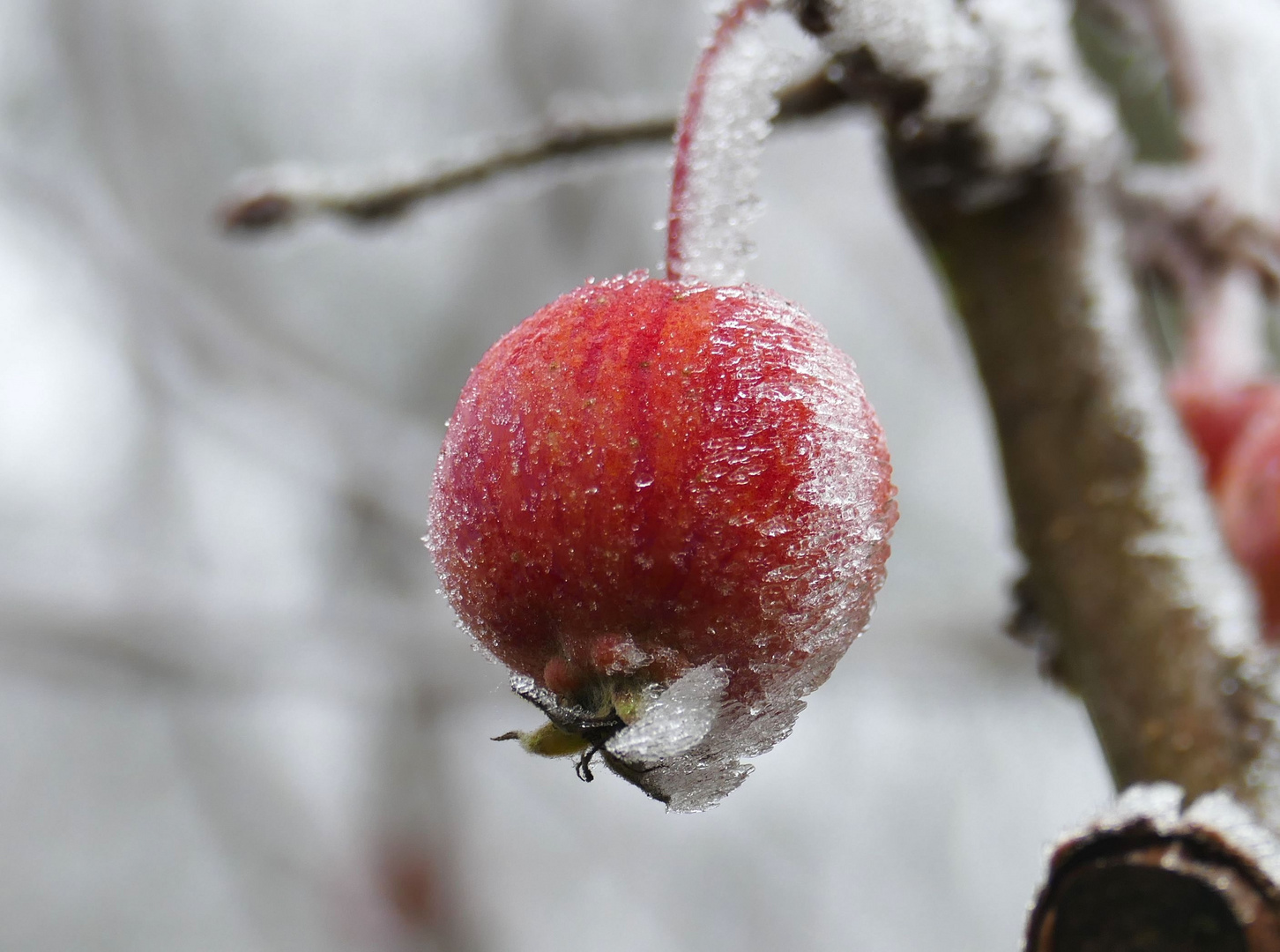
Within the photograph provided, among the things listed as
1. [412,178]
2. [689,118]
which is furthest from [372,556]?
[689,118]

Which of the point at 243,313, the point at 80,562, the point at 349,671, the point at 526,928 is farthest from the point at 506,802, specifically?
the point at 80,562

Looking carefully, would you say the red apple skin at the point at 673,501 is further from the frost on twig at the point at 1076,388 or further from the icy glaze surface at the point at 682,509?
the frost on twig at the point at 1076,388

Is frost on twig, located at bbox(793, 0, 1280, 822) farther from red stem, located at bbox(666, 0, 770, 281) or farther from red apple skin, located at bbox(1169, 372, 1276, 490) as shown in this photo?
red apple skin, located at bbox(1169, 372, 1276, 490)

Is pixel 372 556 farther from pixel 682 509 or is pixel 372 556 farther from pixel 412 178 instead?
pixel 682 509

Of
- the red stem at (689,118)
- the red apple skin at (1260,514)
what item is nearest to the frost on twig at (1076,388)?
the red stem at (689,118)

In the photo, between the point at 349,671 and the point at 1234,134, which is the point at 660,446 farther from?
the point at 349,671
